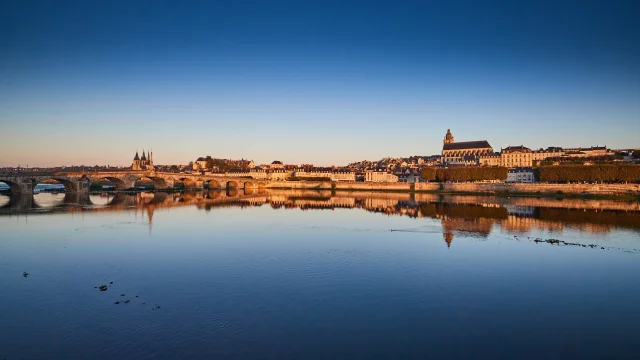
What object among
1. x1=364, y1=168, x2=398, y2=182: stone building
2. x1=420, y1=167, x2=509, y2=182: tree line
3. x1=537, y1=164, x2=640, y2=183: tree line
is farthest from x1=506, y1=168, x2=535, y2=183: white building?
x1=364, y1=168, x2=398, y2=182: stone building

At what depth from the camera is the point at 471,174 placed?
2576 inches

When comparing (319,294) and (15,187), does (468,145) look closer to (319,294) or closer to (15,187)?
(15,187)

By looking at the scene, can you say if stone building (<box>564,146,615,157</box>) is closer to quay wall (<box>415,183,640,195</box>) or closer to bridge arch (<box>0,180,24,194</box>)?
quay wall (<box>415,183,640,195</box>)

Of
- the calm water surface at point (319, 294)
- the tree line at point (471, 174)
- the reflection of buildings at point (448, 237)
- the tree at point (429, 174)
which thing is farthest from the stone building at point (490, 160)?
the reflection of buildings at point (448, 237)

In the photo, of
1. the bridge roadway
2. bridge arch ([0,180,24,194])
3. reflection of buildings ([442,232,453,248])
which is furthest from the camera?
the bridge roadway

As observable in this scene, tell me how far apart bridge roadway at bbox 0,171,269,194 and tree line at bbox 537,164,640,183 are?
150 feet

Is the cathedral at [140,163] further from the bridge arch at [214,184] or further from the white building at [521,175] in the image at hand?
the white building at [521,175]

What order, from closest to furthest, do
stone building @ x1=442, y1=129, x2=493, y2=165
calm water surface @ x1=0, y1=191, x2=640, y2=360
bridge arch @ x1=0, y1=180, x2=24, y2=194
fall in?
1. calm water surface @ x1=0, y1=191, x2=640, y2=360
2. bridge arch @ x1=0, y1=180, x2=24, y2=194
3. stone building @ x1=442, y1=129, x2=493, y2=165

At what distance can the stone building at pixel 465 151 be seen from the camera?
101 m

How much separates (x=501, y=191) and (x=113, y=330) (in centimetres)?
5353

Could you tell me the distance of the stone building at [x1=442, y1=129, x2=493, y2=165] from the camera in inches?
3964

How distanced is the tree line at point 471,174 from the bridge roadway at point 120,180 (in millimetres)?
29789

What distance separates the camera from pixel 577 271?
14.5 meters

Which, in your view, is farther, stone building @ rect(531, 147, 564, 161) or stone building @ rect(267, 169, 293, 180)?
stone building @ rect(267, 169, 293, 180)
